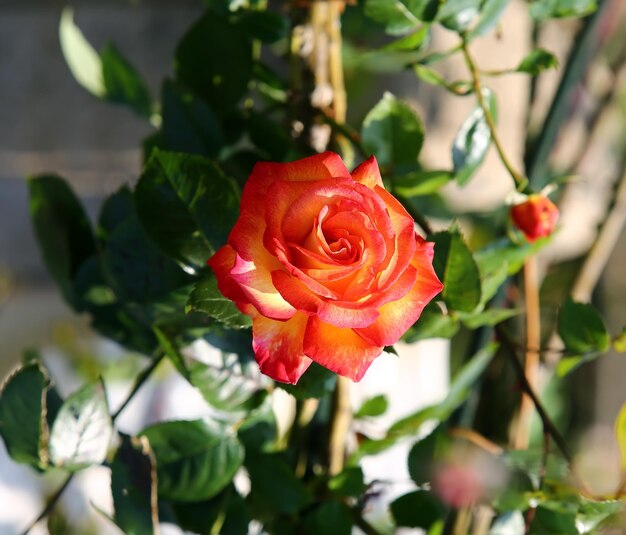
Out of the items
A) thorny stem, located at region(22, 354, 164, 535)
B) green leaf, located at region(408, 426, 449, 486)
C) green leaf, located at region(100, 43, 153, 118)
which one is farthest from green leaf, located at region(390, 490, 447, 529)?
green leaf, located at region(100, 43, 153, 118)

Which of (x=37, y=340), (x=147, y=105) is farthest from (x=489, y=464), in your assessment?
(x=37, y=340)

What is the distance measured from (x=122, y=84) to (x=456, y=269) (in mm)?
220

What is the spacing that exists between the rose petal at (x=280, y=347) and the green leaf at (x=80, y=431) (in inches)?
4.0

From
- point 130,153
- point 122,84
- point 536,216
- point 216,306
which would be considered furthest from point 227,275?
point 130,153

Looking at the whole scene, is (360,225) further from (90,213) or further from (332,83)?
→ (90,213)

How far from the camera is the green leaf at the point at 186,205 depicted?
0.23 m

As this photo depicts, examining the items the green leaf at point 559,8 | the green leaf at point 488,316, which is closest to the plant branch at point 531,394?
the green leaf at point 488,316

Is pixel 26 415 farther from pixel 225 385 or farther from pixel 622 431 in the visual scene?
pixel 622 431

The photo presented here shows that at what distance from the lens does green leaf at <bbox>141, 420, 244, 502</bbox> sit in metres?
0.28

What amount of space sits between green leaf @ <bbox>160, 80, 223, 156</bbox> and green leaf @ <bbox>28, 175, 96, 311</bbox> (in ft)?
0.18

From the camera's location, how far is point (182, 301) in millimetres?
259

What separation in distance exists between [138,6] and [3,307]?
36cm

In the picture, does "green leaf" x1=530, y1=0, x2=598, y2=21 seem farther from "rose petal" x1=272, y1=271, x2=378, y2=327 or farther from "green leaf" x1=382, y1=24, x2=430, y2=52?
"rose petal" x1=272, y1=271, x2=378, y2=327

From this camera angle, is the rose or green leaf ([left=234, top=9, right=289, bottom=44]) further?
green leaf ([left=234, top=9, right=289, bottom=44])
